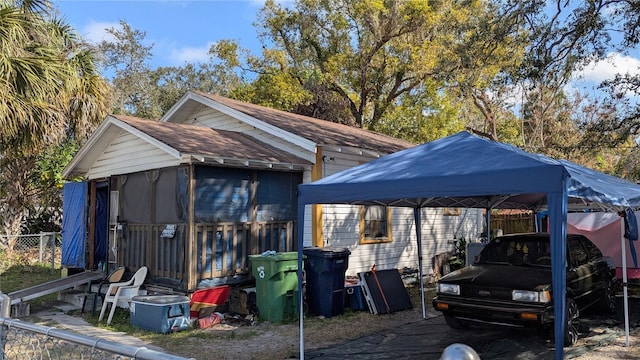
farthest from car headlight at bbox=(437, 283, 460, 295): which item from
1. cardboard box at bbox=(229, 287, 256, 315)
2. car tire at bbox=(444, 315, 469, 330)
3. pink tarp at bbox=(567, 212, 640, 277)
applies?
pink tarp at bbox=(567, 212, 640, 277)

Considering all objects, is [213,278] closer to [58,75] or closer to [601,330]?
[58,75]

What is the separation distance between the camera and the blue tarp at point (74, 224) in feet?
40.0

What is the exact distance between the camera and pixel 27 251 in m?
16.2

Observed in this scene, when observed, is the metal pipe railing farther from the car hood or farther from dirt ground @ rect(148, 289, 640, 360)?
the car hood

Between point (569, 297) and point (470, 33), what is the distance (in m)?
8.47

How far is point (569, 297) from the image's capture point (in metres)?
6.98

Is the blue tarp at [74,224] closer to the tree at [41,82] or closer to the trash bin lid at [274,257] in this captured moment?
the tree at [41,82]

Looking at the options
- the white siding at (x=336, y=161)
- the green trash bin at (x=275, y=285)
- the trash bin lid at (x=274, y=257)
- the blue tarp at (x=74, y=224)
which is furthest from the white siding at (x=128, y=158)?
the white siding at (x=336, y=161)

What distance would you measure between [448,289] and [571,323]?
1.65 metres

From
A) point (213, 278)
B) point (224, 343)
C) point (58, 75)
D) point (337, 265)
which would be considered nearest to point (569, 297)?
point (337, 265)

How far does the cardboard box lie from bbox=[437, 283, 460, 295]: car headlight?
3718 mm

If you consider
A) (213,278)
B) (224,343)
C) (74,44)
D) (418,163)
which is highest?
(74,44)

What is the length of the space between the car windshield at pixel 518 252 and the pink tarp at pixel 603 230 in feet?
15.8

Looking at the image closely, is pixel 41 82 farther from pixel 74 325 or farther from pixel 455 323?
pixel 455 323
